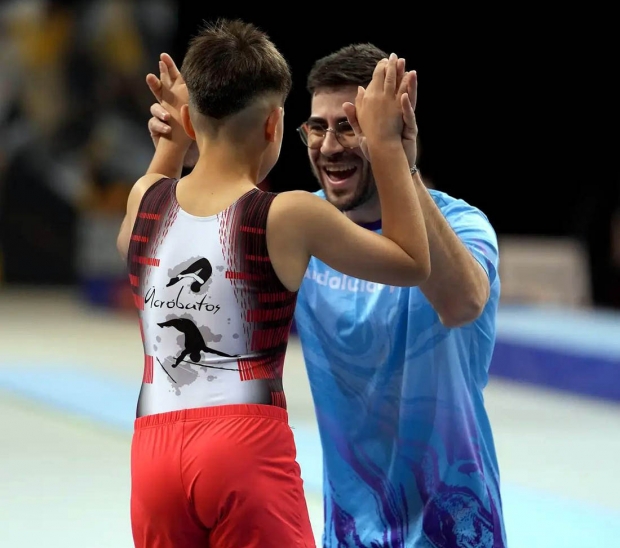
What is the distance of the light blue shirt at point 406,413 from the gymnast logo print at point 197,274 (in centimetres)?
71

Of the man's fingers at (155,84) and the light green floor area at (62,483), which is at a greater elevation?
the man's fingers at (155,84)

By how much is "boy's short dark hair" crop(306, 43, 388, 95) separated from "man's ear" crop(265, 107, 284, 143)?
0.70 metres

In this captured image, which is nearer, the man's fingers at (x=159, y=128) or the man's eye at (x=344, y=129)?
the man's fingers at (x=159, y=128)

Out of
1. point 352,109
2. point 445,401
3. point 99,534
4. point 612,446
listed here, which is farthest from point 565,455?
point 352,109

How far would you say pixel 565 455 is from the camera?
5633 mm

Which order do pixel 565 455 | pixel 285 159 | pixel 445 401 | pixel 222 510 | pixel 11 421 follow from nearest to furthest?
pixel 222 510 → pixel 445 401 → pixel 565 455 → pixel 11 421 → pixel 285 159

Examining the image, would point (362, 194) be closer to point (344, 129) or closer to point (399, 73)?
point (344, 129)

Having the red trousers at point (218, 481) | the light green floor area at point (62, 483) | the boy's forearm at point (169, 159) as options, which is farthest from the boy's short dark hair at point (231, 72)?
the light green floor area at point (62, 483)

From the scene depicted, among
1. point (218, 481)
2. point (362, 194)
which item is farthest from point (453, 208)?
point (218, 481)

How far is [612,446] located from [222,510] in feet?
14.0

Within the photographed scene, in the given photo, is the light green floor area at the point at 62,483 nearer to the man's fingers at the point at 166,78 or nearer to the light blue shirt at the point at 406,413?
the light blue shirt at the point at 406,413

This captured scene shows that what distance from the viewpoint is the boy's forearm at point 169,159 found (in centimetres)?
234

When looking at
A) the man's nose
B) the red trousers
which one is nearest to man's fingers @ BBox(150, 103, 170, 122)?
the man's nose

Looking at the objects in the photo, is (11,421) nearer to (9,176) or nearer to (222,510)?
(222,510)
